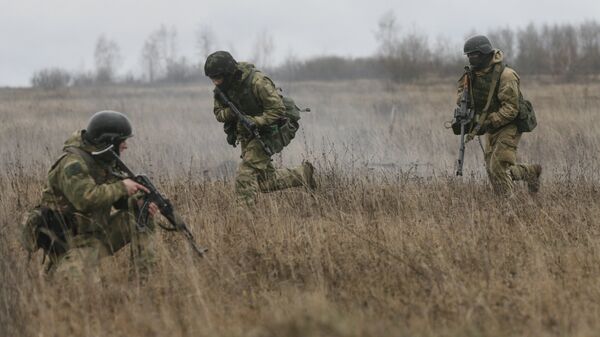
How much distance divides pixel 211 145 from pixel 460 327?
472 inches

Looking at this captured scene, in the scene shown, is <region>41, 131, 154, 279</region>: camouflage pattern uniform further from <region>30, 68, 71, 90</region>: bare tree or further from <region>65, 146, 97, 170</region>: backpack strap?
<region>30, 68, 71, 90</region>: bare tree

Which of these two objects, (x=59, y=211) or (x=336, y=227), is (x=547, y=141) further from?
(x=59, y=211)

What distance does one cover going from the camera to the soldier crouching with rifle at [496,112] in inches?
312

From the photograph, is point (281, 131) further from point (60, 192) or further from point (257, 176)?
point (60, 192)

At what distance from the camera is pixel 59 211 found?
555 centimetres

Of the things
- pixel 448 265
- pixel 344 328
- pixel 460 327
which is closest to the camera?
pixel 344 328

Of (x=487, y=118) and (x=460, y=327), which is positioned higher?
(x=487, y=118)

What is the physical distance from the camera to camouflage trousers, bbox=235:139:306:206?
298 inches

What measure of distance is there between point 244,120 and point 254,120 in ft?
0.29

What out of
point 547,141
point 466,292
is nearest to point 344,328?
point 466,292

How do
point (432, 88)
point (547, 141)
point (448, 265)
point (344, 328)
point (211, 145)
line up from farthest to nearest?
point (432, 88)
point (211, 145)
point (547, 141)
point (448, 265)
point (344, 328)

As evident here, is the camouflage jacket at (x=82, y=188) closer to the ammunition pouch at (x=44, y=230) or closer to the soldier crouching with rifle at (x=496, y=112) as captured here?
the ammunition pouch at (x=44, y=230)

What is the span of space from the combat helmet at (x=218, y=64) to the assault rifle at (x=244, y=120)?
0.74ft

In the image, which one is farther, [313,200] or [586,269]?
[313,200]
